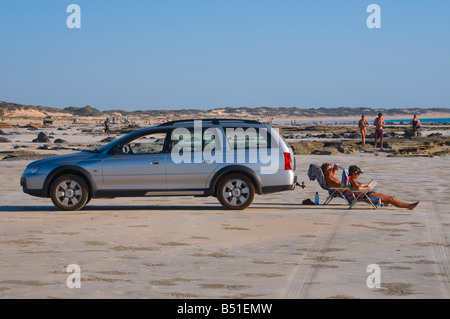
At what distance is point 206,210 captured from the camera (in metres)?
14.7

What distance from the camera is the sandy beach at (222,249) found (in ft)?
25.5

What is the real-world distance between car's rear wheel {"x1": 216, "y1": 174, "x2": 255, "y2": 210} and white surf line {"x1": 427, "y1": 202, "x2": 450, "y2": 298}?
10.9ft

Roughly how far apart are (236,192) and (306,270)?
19.5 feet

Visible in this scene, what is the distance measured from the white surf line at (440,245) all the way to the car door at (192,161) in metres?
4.06

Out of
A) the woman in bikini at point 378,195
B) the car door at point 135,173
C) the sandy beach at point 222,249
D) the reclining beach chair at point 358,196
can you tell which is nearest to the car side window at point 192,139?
the car door at point 135,173

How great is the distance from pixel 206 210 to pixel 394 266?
6201 millimetres

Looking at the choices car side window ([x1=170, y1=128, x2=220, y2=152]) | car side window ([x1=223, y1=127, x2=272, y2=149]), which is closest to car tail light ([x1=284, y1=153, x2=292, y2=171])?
car side window ([x1=223, y1=127, x2=272, y2=149])

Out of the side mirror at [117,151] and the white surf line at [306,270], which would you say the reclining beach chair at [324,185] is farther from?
the side mirror at [117,151]

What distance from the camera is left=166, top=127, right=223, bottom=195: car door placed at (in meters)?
14.5

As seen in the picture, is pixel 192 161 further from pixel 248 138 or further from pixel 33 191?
pixel 33 191

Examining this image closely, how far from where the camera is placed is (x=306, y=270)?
342 inches
